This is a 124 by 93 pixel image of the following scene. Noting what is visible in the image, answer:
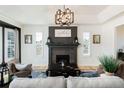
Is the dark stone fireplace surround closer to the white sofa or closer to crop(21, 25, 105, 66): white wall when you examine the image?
crop(21, 25, 105, 66): white wall

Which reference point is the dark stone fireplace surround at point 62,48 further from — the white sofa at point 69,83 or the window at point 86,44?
the white sofa at point 69,83

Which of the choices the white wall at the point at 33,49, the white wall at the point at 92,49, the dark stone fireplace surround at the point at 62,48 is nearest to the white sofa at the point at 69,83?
the dark stone fireplace surround at the point at 62,48

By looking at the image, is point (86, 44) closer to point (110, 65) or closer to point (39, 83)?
point (110, 65)

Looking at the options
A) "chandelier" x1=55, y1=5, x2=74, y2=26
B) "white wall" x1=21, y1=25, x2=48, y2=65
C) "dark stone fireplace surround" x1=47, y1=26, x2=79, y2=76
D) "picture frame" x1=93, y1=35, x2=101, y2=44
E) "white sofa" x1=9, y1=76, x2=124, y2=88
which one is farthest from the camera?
"white wall" x1=21, y1=25, x2=48, y2=65

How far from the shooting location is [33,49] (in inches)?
406

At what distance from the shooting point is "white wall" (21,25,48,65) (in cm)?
1020

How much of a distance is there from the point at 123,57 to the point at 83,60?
87.4 inches

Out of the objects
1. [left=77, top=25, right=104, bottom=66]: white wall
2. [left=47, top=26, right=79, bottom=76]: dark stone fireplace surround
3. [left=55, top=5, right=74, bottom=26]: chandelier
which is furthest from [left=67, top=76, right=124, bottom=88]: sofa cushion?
[left=77, top=25, right=104, bottom=66]: white wall

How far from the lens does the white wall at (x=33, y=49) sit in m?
10.2

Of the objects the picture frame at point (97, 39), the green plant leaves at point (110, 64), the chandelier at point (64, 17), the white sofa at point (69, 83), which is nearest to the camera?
the white sofa at point (69, 83)

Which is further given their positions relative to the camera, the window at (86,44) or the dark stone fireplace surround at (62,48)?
the window at (86,44)

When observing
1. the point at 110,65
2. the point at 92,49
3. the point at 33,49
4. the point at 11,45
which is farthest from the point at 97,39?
the point at 110,65

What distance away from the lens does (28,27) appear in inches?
402

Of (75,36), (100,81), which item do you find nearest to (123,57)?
(75,36)
